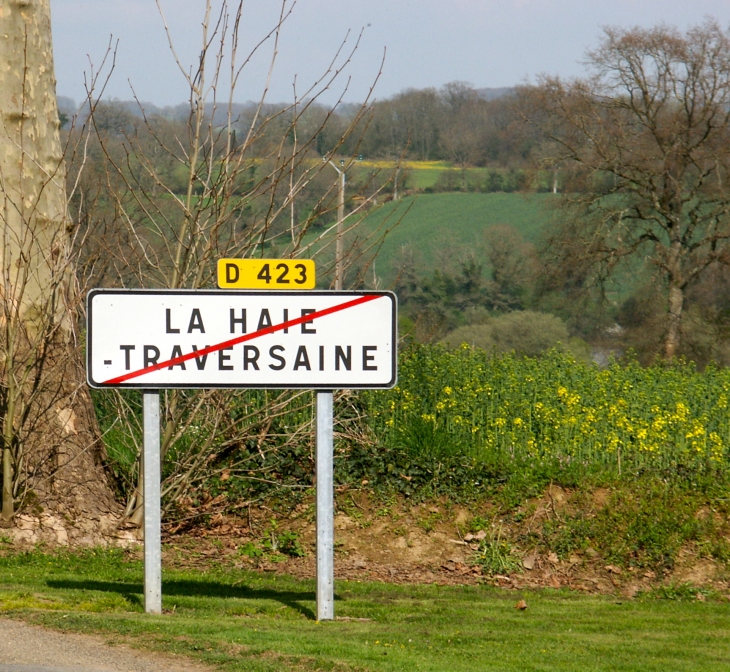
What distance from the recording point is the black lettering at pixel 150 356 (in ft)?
20.6

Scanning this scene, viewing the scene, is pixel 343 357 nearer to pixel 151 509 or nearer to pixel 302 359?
pixel 302 359

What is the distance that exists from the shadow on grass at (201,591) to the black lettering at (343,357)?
164 cm

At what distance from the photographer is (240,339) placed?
251 inches

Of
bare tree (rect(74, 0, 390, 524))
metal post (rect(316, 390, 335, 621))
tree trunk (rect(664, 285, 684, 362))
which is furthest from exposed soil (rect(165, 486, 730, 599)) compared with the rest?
tree trunk (rect(664, 285, 684, 362))

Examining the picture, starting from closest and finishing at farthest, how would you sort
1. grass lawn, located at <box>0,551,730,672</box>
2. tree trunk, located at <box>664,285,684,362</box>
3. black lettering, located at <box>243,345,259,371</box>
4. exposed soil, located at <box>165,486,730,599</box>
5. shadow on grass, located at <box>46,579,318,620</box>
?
grass lawn, located at <box>0,551,730,672</box> → black lettering, located at <box>243,345,259,371</box> → shadow on grass, located at <box>46,579,318,620</box> → exposed soil, located at <box>165,486,730,599</box> → tree trunk, located at <box>664,285,684,362</box>

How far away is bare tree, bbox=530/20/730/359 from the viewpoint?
33.0 metres

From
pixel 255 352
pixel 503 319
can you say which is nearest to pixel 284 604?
pixel 255 352

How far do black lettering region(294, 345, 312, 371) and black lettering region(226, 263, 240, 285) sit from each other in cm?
61

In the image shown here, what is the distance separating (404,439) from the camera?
11836mm

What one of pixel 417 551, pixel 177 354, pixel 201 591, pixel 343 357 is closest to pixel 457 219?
pixel 417 551

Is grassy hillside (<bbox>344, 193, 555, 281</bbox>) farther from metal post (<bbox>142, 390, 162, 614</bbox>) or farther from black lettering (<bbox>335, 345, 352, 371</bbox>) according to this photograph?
metal post (<bbox>142, 390, 162, 614</bbox>)

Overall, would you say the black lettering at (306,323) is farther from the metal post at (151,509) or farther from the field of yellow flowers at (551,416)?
the field of yellow flowers at (551,416)

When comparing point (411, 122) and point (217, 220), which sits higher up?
point (411, 122)

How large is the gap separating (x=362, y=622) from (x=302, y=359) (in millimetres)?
1717
